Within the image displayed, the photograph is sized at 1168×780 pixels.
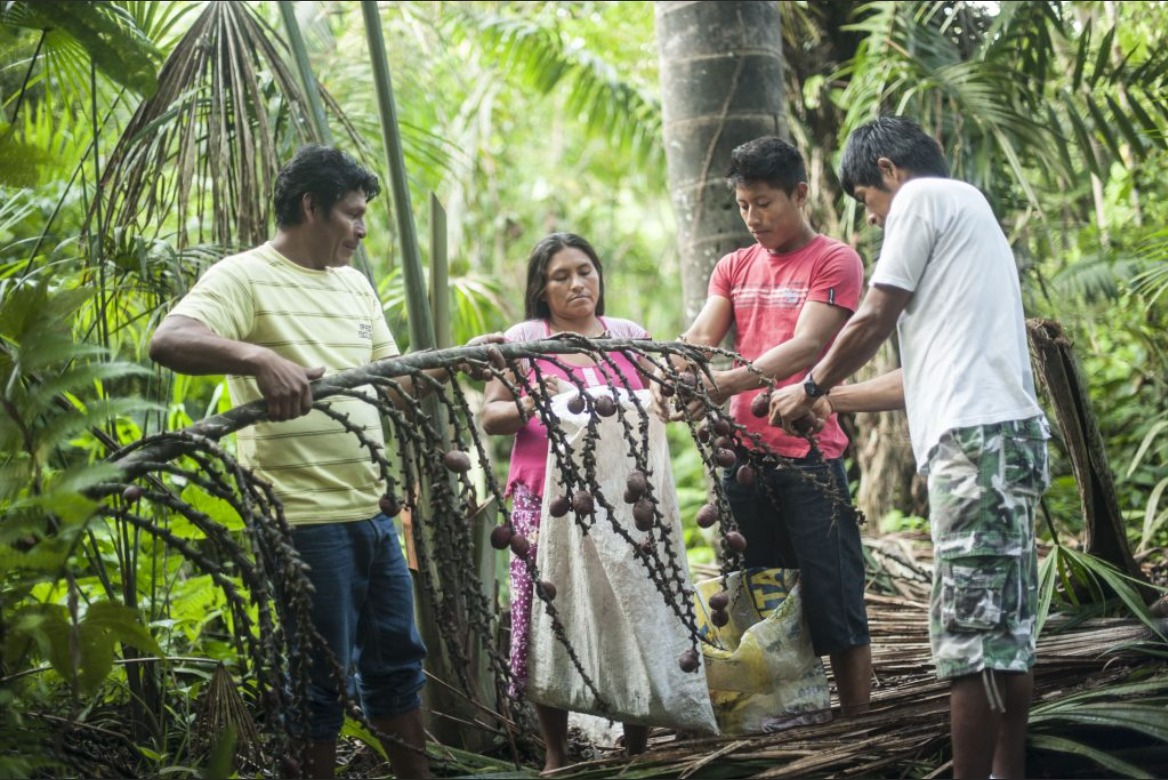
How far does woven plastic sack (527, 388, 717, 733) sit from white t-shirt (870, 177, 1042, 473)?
2.40 feet

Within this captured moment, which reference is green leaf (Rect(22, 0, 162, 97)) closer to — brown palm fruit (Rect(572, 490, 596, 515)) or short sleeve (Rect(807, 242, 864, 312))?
brown palm fruit (Rect(572, 490, 596, 515))

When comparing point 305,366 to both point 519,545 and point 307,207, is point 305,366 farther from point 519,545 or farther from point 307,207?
point 519,545

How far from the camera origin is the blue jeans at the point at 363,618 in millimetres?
2742

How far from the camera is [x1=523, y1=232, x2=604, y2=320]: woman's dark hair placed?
342 cm

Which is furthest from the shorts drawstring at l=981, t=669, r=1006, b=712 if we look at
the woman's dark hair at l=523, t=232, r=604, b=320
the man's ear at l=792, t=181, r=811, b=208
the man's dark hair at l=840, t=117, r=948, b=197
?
the woman's dark hair at l=523, t=232, r=604, b=320

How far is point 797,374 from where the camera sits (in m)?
3.29

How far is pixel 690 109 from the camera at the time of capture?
441cm

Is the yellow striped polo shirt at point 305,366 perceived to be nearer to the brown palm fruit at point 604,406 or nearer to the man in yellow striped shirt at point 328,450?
the man in yellow striped shirt at point 328,450

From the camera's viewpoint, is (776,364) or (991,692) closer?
(991,692)

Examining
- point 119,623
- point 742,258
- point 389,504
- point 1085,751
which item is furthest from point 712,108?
point 119,623

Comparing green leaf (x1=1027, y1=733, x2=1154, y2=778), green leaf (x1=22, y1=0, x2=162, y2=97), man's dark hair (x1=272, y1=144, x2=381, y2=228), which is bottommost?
green leaf (x1=1027, y1=733, x2=1154, y2=778)

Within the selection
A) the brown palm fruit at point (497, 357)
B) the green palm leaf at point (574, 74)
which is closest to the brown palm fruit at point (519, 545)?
the brown palm fruit at point (497, 357)

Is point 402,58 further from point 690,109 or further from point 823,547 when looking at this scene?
point 823,547

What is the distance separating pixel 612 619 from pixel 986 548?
100 cm
